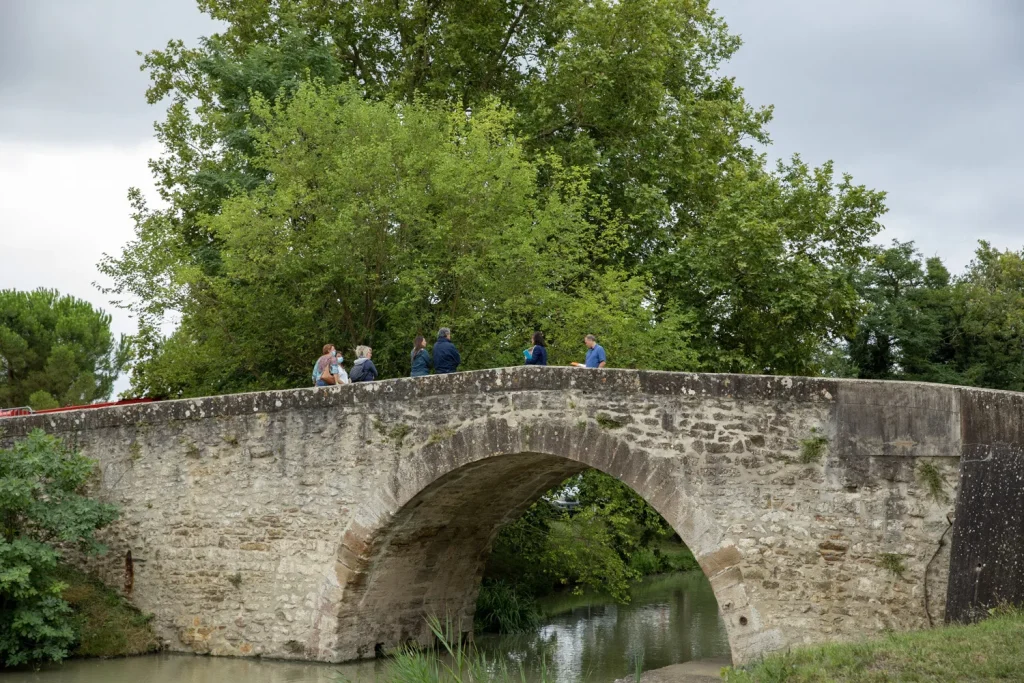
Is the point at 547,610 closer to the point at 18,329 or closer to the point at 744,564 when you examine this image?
the point at 744,564

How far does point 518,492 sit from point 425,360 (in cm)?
Answer: 178

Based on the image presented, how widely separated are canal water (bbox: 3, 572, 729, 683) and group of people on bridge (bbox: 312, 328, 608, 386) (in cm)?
301

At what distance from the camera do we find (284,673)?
1175cm

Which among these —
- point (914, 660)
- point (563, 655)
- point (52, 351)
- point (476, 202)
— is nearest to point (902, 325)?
point (476, 202)

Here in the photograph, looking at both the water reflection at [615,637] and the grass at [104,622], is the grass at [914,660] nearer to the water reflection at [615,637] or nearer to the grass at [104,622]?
the water reflection at [615,637]

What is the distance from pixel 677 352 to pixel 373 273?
4160 mm

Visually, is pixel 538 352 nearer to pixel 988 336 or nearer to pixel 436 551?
A: pixel 436 551

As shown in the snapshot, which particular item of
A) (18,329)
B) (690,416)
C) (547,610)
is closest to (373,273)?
(547,610)

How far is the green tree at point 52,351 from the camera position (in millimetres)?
25656

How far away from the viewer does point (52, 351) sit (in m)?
25.8

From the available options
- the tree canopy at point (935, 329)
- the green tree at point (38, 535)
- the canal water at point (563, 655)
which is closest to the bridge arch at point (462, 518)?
the canal water at point (563, 655)

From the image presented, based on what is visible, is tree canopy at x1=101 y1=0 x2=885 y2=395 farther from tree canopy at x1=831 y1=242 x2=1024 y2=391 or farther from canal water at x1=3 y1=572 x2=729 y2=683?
tree canopy at x1=831 y1=242 x2=1024 y2=391

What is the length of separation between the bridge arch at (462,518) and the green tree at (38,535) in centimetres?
282

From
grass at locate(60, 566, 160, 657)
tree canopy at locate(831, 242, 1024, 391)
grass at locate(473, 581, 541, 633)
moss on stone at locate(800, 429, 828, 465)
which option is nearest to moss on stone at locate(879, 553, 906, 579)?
moss on stone at locate(800, 429, 828, 465)
